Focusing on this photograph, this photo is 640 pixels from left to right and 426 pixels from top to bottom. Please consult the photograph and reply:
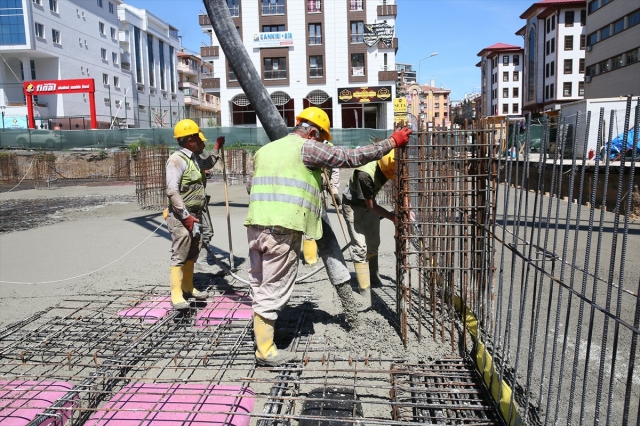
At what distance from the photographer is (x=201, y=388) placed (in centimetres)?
350

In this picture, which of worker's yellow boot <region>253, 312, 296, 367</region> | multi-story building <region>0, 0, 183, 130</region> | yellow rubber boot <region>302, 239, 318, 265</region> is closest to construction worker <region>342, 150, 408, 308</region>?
yellow rubber boot <region>302, 239, 318, 265</region>

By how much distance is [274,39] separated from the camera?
43.1 metres

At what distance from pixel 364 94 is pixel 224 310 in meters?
38.9

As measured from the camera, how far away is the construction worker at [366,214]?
512 cm

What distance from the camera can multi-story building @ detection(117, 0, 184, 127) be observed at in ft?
176

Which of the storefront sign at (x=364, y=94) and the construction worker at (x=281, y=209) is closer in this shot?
the construction worker at (x=281, y=209)

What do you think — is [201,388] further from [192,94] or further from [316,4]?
[192,94]

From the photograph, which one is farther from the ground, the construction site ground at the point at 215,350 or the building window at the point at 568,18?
the building window at the point at 568,18

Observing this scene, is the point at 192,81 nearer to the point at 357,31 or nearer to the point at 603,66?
the point at 357,31

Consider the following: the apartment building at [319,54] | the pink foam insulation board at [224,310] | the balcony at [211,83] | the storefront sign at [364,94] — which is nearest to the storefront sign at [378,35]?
the apartment building at [319,54]

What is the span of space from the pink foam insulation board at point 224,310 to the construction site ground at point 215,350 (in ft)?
0.18

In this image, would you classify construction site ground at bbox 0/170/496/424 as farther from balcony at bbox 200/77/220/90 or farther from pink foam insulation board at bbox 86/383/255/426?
balcony at bbox 200/77/220/90

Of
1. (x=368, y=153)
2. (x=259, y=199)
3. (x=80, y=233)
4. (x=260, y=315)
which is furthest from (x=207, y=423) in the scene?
(x=80, y=233)

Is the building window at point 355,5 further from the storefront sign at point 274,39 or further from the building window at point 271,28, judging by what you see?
the building window at point 271,28
